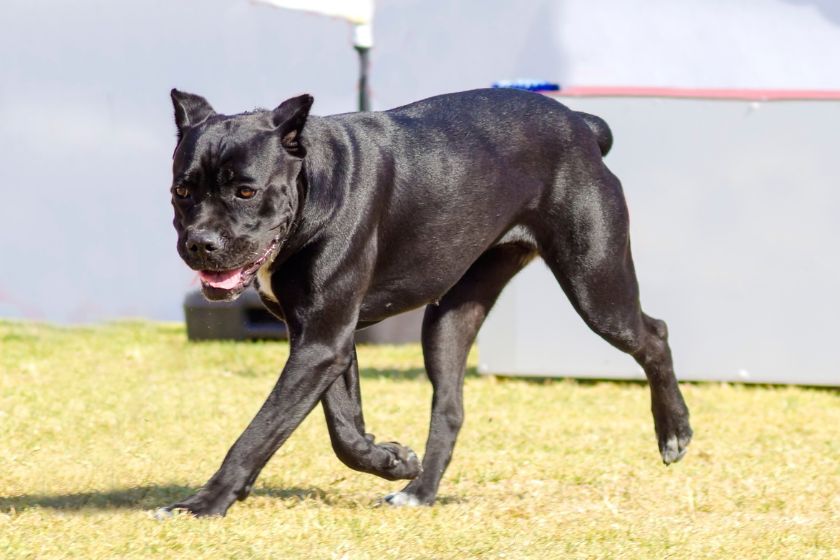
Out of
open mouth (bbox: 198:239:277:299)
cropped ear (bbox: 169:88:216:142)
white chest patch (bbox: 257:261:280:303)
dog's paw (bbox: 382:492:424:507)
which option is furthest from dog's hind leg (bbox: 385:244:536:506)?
cropped ear (bbox: 169:88:216:142)

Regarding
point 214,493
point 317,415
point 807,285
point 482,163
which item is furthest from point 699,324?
point 214,493

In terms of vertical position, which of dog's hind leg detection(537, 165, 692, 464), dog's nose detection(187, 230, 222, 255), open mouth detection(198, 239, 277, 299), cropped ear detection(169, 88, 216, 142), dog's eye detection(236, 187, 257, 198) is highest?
cropped ear detection(169, 88, 216, 142)

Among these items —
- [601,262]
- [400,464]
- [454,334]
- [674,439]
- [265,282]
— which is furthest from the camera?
[674,439]

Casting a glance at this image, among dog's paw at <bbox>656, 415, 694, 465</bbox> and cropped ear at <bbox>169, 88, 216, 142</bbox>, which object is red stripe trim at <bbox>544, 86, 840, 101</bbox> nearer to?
dog's paw at <bbox>656, 415, 694, 465</bbox>

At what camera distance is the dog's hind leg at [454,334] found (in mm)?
5012

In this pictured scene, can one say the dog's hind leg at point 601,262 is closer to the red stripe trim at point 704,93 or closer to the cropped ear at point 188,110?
the cropped ear at point 188,110

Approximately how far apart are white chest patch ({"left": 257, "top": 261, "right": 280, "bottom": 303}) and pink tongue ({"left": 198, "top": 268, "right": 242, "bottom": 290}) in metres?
0.11

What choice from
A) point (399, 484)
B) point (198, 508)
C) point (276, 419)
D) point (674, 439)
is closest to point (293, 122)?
point (276, 419)

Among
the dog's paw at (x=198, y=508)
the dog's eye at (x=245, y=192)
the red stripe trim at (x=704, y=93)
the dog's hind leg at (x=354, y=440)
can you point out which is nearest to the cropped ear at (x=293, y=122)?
the dog's eye at (x=245, y=192)

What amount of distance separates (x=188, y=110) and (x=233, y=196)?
473 millimetres

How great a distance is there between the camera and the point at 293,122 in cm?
415

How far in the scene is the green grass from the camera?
398cm

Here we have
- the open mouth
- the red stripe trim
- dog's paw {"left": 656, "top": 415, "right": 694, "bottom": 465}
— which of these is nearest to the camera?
the open mouth

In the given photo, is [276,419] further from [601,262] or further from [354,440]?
[601,262]
